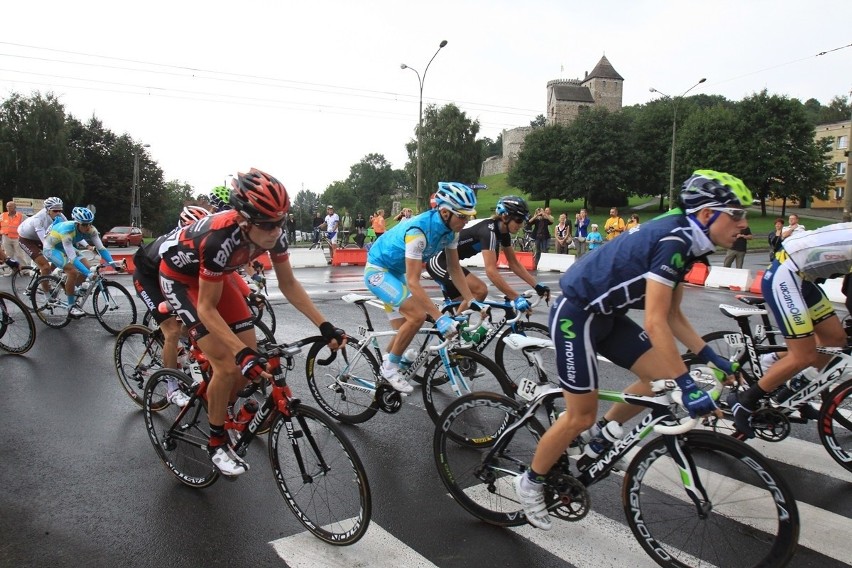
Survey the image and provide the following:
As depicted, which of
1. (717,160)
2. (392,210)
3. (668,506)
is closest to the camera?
(668,506)

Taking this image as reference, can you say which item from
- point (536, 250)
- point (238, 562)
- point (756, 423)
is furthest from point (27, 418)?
point (536, 250)

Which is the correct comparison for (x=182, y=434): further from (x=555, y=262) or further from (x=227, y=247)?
(x=555, y=262)

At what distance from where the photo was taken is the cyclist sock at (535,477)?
133 inches

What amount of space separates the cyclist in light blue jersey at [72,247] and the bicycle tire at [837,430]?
9363 mm

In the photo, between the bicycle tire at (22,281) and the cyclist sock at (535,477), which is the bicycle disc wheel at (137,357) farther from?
the bicycle tire at (22,281)

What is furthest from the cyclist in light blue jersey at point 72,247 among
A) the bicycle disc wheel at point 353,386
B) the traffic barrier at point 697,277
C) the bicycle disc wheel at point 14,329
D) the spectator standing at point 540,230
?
the spectator standing at point 540,230

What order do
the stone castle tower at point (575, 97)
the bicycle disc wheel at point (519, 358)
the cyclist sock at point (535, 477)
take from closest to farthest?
the cyclist sock at point (535, 477) → the bicycle disc wheel at point (519, 358) → the stone castle tower at point (575, 97)

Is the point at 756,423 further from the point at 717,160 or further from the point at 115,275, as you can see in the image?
the point at 717,160

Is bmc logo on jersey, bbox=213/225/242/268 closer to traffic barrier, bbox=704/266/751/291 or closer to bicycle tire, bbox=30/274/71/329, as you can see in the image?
bicycle tire, bbox=30/274/71/329

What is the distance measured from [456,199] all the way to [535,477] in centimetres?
255

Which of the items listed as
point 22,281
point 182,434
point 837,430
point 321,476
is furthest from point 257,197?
point 22,281

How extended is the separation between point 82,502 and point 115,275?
15.0m

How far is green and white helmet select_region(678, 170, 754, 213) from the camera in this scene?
3.01 meters

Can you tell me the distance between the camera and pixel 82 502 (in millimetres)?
4031
